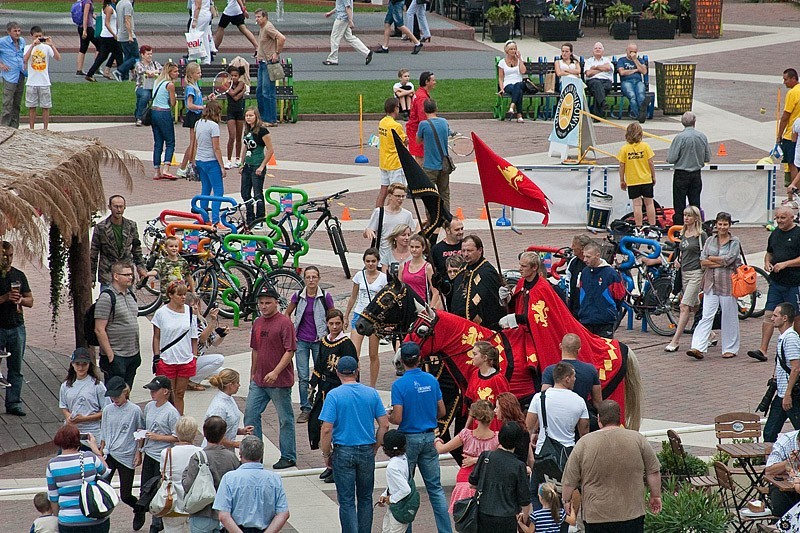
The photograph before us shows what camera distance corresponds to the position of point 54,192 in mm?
11586

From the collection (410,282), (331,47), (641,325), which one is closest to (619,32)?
(331,47)

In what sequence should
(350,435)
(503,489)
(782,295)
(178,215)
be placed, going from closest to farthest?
1. (503,489)
2. (350,435)
3. (782,295)
4. (178,215)

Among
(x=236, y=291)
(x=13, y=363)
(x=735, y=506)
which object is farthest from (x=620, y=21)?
(x=735, y=506)

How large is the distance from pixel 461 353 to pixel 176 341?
300 cm

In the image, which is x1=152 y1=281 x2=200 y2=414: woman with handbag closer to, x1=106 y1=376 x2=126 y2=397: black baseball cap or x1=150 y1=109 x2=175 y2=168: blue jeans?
x1=106 y1=376 x2=126 y2=397: black baseball cap

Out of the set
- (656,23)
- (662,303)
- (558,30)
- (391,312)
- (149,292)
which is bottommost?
(149,292)

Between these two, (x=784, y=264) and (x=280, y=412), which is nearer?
(x=280, y=412)

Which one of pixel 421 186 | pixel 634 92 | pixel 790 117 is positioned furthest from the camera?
pixel 634 92

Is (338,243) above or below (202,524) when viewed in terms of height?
above

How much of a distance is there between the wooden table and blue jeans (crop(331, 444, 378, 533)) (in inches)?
112

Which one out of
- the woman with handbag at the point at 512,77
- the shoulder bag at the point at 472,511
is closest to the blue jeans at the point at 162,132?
the woman with handbag at the point at 512,77

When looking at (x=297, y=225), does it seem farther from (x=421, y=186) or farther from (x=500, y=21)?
(x=500, y=21)

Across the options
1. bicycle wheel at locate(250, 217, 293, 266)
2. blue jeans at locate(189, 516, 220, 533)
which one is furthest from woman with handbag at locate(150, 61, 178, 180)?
blue jeans at locate(189, 516, 220, 533)

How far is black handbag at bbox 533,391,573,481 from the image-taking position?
9406 mm
